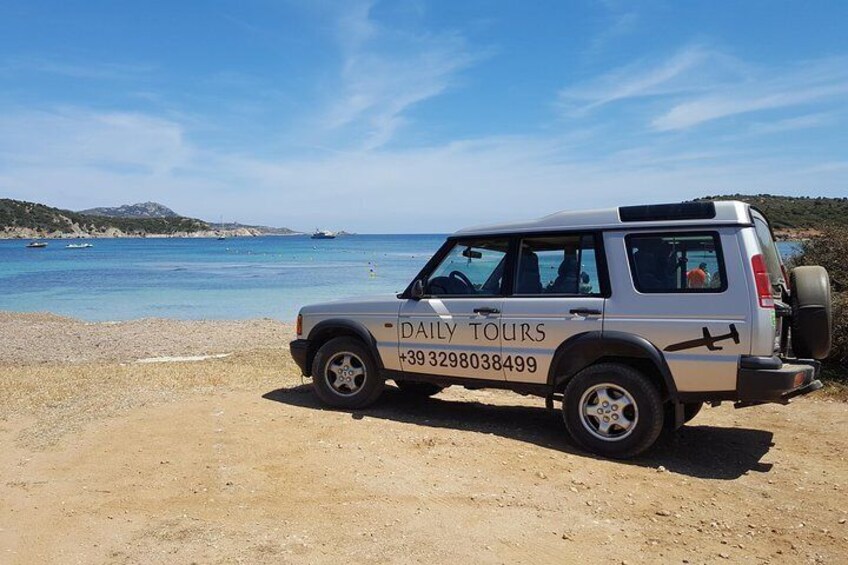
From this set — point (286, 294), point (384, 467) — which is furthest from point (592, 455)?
point (286, 294)

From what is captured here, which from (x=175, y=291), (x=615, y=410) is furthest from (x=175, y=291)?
(x=615, y=410)

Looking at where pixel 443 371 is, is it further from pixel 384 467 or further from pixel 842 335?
pixel 842 335

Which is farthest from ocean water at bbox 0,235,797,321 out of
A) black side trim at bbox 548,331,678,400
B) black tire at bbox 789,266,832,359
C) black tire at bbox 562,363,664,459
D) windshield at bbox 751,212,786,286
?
black tire at bbox 789,266,832,359

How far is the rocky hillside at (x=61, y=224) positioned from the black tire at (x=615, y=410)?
522 feet

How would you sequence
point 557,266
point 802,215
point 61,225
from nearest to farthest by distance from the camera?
point 557,266 → point 802,215 → point 61,225

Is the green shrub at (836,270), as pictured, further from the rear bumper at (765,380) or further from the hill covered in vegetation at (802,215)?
the rear bumper at (765,380)

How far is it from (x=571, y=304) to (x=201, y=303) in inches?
1049

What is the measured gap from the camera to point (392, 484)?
4.78 meters

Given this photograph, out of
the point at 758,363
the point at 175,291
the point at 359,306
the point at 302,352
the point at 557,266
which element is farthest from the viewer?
the point at 175,291

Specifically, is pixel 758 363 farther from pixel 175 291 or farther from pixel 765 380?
pixel 175 291

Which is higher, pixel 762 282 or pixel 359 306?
pixel 762 282

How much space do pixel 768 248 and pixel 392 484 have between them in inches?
151

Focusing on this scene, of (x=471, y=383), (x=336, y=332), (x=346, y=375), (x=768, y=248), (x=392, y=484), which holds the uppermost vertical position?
(x=768, y=248)

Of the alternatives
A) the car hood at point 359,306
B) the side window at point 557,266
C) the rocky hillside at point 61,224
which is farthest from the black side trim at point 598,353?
the rocky hillside at point 61,224
